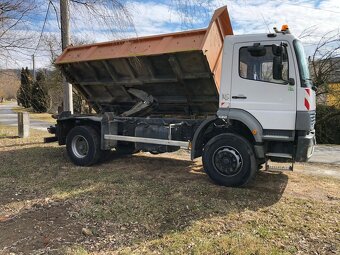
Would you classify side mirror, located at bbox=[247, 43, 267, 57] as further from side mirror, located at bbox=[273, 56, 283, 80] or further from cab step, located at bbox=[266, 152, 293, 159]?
cab step, located at bbox=[266, 152, 293, 159]

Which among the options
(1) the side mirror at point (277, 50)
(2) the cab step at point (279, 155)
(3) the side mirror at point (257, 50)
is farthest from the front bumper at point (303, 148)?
(3) the side mirror at point (257, 50)

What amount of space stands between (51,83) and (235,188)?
24.2 meters

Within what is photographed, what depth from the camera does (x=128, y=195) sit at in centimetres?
586

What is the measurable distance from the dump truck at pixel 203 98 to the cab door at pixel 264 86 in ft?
0.05

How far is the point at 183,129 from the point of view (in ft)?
23.6

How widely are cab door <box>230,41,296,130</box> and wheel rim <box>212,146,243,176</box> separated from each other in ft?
2.29

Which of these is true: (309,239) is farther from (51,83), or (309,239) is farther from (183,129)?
(51,83)

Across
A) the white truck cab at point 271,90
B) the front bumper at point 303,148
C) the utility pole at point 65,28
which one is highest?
the utility pole at point 65,28

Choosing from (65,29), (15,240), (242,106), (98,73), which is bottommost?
(15,240)

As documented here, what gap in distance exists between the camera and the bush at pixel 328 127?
58.9ft

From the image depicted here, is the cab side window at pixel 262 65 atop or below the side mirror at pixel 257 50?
below

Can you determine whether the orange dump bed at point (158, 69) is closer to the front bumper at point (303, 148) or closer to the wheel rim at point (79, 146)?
the wheel rim at point (79, 146)

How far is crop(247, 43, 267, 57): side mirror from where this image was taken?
19.1 feet

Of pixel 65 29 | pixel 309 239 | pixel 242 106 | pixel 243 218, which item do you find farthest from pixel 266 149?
pixel 65 29
